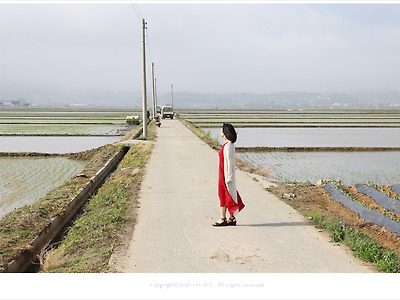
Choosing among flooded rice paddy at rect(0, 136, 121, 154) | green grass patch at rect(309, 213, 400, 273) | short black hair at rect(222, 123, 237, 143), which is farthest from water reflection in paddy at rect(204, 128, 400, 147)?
short black hair at rect(222, 123, 237, 143)

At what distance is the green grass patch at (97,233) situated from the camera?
220 inches

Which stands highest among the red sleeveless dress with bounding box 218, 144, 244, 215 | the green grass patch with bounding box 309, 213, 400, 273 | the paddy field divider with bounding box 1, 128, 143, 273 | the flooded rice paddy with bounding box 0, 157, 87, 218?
the red sleeveless dress with bounding box 218, 144, 244, 215

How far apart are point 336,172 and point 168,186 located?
747 cm

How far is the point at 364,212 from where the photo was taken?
7.97 m

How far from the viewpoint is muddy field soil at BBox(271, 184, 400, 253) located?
6.73m

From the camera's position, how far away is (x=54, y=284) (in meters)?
4.69

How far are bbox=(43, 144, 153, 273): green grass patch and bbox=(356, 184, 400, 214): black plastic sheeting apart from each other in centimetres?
516

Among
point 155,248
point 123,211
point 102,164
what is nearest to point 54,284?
point 155,248

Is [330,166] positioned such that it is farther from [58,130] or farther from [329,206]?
[58,130]

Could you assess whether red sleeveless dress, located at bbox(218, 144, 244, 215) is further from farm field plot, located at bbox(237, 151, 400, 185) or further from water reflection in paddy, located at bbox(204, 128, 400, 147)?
water reflection in paddy, located at bbox(204, 128, 400, 147)

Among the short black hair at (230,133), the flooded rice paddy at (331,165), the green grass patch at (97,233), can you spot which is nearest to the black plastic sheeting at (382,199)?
the flooded rice paddy at (331,165)

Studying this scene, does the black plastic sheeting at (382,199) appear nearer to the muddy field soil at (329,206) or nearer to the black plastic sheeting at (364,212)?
the muddy field soil at (329,206)

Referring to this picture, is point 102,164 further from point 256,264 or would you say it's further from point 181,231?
point 256,264

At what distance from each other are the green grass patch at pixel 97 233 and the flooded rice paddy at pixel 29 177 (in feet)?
6.22
